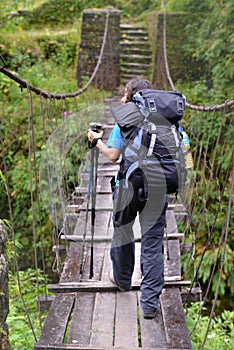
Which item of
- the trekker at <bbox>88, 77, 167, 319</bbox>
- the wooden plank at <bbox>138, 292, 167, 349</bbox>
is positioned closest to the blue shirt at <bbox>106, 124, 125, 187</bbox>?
the trekker at <bbox>88, 77, 167, 319</bbox>

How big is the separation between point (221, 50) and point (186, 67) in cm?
148

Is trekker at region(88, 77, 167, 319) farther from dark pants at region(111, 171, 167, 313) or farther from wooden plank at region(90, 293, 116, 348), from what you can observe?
wooden plank at region(90, 293, 116, 348)

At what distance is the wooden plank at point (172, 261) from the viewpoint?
2197mm

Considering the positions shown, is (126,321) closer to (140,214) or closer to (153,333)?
(153,333)

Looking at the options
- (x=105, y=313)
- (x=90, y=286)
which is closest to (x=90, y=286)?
(x=90, y=286)

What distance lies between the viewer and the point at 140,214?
6.40 ft

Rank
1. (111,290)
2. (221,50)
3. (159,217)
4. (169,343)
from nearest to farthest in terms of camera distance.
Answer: (169,343), (159,217), (111,290), (221,50)

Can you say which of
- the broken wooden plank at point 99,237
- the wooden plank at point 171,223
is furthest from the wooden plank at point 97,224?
the wooden plank at point 171,223

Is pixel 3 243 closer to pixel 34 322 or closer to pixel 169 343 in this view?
pixel 169 343

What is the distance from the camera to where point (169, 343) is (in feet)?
5.54

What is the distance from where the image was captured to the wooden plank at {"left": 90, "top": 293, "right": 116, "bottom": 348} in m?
1.72

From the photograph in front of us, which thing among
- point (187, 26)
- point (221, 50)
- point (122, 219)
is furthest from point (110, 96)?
point (122, 219)

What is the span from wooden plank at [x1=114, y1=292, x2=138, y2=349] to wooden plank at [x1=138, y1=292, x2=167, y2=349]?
0.03 m

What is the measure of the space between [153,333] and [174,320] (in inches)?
4.2
